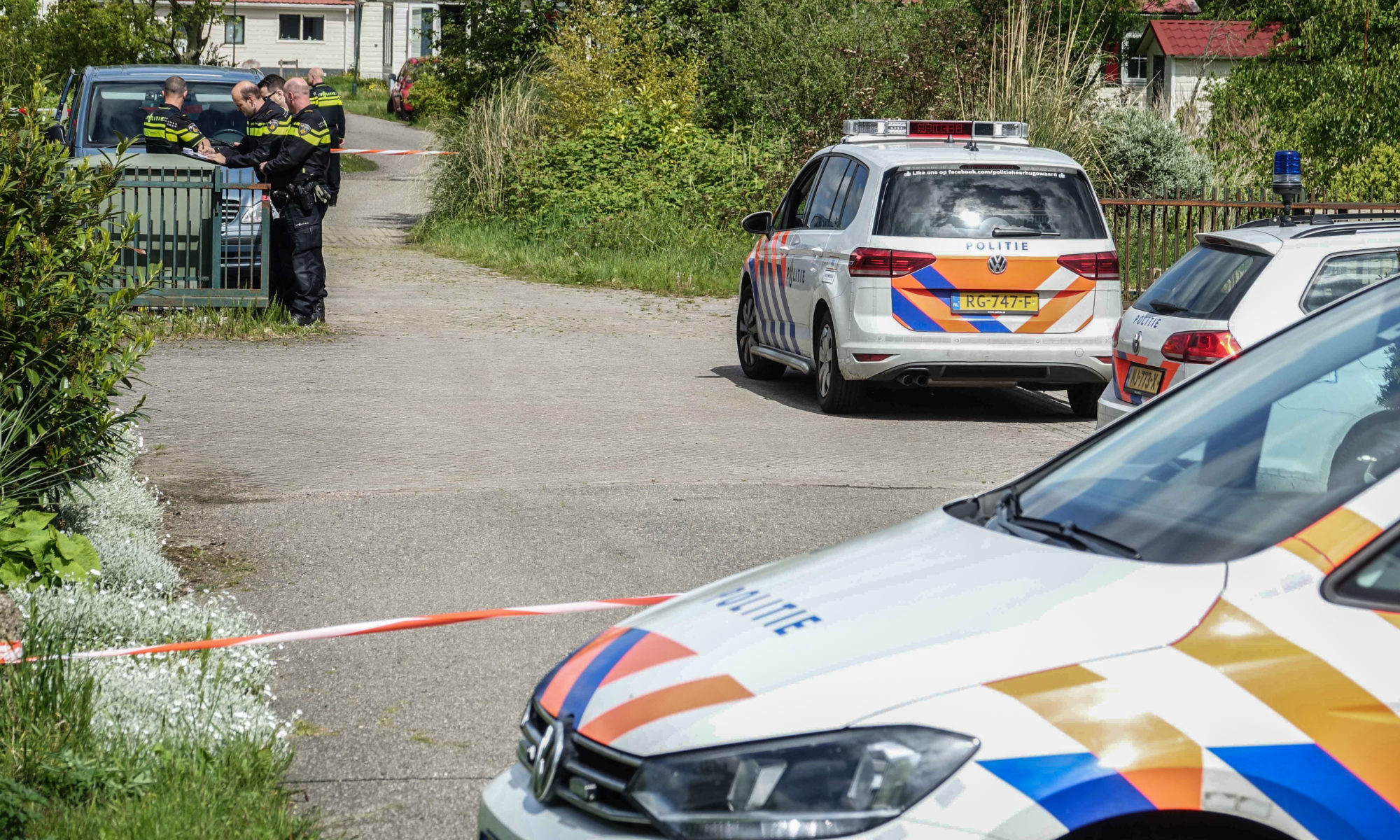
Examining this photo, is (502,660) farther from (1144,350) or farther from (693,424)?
(693,424)

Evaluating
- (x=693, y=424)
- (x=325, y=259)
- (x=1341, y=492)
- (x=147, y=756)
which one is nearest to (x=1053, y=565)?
(x=1341, y=492)

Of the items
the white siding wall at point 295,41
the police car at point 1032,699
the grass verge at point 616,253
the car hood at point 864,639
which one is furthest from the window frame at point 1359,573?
the white siding wall at point 295,41

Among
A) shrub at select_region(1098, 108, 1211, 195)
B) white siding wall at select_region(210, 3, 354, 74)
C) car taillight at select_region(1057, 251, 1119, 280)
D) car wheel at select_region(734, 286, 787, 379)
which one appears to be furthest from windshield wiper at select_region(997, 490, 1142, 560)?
white siding wall at select_region(210, 3, 354, 74)

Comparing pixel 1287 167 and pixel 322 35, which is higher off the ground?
pixel 322 35

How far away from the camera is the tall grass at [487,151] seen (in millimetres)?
23203

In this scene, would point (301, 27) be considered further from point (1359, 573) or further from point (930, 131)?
point (1359, 573)

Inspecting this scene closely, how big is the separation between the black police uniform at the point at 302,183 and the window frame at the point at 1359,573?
39.9ft

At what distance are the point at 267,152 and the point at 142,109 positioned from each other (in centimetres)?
237

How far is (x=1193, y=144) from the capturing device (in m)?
23.3

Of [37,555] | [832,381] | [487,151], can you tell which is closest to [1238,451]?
[37,555]

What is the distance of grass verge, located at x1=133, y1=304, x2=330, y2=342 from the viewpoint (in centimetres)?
1382

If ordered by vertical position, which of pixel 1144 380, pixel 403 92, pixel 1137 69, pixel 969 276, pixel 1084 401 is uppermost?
pixel 1137 69

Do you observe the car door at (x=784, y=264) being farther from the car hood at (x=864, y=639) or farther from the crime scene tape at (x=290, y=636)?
the car hood at (x=864, y=639)

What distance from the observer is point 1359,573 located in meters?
2.51
